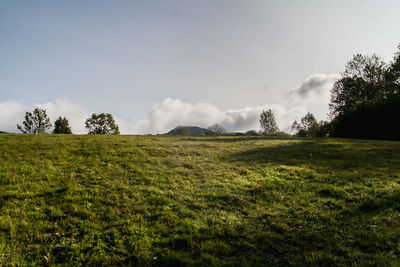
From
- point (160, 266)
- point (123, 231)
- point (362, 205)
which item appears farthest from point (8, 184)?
point (362, 205)

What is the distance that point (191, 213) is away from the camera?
8438 mm

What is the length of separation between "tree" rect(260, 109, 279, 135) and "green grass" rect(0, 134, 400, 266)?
8094 cm

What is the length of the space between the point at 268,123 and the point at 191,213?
302 ft

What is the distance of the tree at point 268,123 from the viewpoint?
306ft

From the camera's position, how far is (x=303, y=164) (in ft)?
54.2

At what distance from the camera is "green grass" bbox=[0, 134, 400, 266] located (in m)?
5.87

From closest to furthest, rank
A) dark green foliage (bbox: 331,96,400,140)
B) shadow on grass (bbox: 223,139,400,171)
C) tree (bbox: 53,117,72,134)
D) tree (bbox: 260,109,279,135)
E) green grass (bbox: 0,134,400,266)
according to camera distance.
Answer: green grass (bbox: 0,134,400,266), shadow on grass (bbox: 223,139,400,171), dark green foliage (bbox: 331,96,400,140), tree (bbox: 53,117,72,134), tree (bbox: 260,109,279,135)

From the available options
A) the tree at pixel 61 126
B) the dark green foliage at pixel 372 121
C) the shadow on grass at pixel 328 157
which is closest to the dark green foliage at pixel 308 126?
the dark green foliage at pixel 372 121

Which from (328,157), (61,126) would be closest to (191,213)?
(328,157)

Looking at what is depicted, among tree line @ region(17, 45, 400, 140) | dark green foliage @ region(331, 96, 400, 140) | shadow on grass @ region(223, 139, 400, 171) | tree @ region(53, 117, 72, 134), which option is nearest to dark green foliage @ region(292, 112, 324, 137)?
tree line @ region(17, 45, 400, 140)

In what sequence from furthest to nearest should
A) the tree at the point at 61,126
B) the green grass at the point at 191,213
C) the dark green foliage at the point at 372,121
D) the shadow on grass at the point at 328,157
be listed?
the tree at the point at 61,126 → the dark green foliage at the point at 372,121 → the shadow on grass at the point at 328,157 → the green grass at the point at 191,213

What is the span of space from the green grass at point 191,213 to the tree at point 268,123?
8094 cm

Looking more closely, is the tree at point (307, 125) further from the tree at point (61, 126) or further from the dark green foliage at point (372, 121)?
the tree at point (61, 126)

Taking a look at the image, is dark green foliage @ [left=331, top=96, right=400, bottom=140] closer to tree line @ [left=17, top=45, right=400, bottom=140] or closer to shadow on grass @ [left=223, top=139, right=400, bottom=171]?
tree line @ [left=17, top=45, right=400, bottom=140]
